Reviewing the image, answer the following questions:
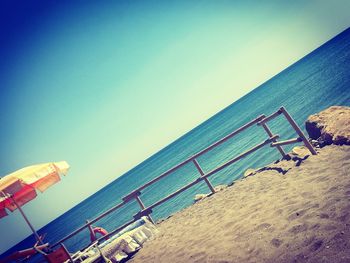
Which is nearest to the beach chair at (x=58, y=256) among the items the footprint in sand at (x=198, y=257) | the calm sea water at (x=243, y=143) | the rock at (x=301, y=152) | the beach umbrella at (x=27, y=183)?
the beach umbrella at (x=27, y=183)

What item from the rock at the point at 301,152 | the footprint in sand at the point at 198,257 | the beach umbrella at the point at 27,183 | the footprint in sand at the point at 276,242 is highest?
the beach umbrella at the point at 27,183

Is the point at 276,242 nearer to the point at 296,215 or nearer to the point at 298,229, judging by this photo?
the point at 298,229

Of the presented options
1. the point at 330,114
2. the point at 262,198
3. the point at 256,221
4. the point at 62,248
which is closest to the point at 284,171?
the point at 262,198

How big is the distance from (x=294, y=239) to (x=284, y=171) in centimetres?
342

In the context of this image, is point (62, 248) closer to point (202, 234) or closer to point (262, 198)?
point (202, 234)

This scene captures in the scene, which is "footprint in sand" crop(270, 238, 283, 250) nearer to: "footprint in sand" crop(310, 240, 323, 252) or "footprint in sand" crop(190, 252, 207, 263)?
"footprint in sand" crop(310, 240, 323, 252)

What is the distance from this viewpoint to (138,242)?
691 cm

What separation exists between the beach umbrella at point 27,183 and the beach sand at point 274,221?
11.3ft

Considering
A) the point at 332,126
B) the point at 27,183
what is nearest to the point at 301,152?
the point at 332,126

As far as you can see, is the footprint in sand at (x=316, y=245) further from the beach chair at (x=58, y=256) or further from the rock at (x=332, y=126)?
the beach chair at (x=58, y=256)

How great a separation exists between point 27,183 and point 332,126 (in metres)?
8.76

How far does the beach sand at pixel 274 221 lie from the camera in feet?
11.5

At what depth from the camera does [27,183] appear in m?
6.75

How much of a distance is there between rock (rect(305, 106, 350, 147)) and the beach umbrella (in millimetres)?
7969
